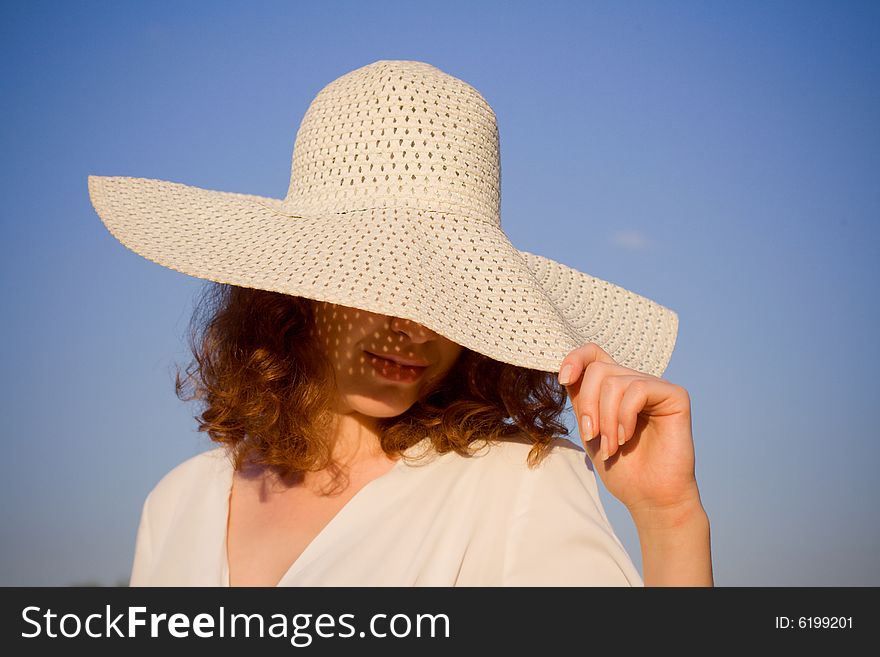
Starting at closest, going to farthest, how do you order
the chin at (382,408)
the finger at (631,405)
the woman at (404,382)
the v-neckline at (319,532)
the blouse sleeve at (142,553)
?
the finger at (631,405) → the woman at (404,382) → the v-neckline at (319,532) → the chin at (382,408) → the blouse sleeve at (142,553)

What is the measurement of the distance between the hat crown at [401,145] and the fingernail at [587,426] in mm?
645

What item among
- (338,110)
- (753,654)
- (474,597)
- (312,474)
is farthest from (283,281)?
(753,654)

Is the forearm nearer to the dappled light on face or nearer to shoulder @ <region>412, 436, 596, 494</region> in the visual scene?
shoulder @ <region>412, 436, 596, 494</region>

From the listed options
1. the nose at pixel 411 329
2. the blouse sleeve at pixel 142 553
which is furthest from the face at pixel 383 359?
the blouse sleeve at pixel 142 553

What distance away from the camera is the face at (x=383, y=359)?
5.74ft

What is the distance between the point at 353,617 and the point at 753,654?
0.74 m

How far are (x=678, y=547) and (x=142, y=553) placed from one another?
1.45 metres

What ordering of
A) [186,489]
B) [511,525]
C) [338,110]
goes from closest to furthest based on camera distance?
[511,525] → [338,110] → [186,489]

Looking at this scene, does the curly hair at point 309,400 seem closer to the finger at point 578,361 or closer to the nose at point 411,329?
the nose at point 411,329

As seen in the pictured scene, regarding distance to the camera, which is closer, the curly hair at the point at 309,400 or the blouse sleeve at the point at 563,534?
the blouse sleeve at the point at 563,534

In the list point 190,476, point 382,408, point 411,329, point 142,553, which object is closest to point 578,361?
point 411,329

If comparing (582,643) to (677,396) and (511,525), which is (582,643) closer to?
(511,525)

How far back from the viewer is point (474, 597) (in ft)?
5.09

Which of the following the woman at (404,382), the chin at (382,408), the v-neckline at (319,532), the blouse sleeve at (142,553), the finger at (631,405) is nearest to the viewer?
the finger at (631,405)
